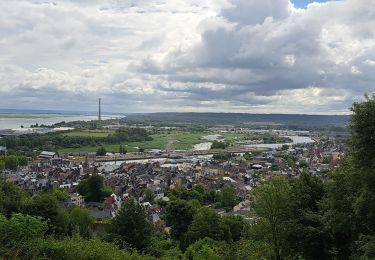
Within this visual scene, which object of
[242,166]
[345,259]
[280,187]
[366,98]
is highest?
[366,98]

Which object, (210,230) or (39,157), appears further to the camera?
(39,157)

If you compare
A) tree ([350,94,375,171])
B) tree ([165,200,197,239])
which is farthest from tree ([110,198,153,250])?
tree ([350,94,375,171])

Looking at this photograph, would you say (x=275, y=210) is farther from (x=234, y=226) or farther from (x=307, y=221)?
(x=234, y=226)

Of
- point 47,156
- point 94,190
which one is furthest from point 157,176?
point 47,156

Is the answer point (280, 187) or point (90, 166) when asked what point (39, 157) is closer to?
point (90, 166)

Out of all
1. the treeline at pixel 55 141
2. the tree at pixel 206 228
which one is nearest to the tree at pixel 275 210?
the tree at pixel 206 228

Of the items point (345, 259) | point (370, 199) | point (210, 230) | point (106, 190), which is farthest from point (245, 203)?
point (370, 199)
